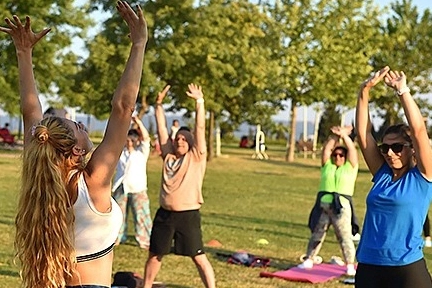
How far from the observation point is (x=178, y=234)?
Result: 864 centimetres

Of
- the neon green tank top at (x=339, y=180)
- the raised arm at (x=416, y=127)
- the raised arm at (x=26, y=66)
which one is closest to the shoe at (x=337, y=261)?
the neon green tank top at (x=339, y=180)

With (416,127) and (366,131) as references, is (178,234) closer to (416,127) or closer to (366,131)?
(366,131)

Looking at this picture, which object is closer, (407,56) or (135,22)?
(135,22)

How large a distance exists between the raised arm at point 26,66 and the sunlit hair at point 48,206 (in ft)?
1.91

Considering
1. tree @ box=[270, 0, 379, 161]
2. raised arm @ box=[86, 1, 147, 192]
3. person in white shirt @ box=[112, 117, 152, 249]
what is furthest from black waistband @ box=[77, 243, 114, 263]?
tree @ box=[270, 0, 379, 161]

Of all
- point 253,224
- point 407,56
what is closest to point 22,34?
point 253,224

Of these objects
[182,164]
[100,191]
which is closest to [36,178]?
[100,191]

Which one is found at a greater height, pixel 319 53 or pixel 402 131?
pixel 319 53

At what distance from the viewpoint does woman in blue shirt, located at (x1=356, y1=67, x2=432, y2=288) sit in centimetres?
538

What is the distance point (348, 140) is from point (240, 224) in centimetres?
700

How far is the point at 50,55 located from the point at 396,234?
27.5m

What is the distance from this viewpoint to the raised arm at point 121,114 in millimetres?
3621

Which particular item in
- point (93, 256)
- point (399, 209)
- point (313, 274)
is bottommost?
point (313, 274)

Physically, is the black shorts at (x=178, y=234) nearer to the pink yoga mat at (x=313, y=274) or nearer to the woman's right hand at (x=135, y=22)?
the pink yoga mat at (x=313, y=274)
